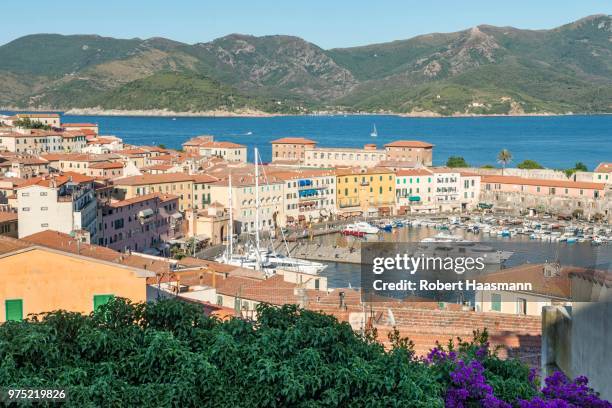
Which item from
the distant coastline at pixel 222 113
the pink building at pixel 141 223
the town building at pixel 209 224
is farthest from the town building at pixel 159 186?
the distant coastline at pixel 222 113

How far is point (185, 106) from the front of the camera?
147125 mm

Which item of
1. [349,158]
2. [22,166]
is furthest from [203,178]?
[349,158]

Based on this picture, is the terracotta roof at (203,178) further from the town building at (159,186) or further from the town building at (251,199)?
the town building at (251,199)

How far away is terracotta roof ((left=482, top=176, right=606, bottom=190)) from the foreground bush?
37622 millimetres

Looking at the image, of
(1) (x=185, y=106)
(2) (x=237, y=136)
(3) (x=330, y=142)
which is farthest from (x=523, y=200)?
(1) (x=185, y=106)

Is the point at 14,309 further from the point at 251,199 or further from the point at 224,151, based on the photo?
the point at 224,151

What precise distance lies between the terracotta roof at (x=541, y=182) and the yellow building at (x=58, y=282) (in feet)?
121

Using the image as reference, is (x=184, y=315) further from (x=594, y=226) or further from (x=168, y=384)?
(x=594, y=226)

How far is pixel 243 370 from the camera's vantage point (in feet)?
14.9

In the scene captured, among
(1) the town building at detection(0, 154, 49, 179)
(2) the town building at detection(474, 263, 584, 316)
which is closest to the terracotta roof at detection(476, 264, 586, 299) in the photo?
(2) the town building at detection(474, 263, 584, 316)

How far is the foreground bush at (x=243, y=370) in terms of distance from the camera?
427cm

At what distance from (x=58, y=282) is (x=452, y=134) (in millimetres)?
105089

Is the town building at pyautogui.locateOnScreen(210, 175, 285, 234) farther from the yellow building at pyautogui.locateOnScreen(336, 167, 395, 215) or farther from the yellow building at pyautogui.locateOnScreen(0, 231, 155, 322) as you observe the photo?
the yellow building at pyautogui.locateOnScreen(0, 231, 155, 322)

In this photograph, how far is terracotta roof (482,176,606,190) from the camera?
4083 cm
